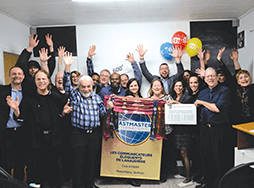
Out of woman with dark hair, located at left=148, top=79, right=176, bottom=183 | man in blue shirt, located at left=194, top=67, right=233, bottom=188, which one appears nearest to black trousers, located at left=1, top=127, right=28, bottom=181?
woman with dark hair, located at left=148, top=79, right=176, bottom=183

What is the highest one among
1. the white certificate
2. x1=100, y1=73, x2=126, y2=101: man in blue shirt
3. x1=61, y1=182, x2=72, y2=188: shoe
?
x1=100, y1=73, x2=126, y2=101: man in blue shirt

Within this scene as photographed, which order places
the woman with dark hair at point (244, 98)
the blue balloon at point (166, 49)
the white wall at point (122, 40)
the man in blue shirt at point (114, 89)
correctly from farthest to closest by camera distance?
1. the white wall at point (122, 40)
2. the blue balloon at point (166, 49)
3. the man in blue shirt at point (114, 89)
4. the woman with dark hair at point (244, 98)

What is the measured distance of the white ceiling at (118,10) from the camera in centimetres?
337

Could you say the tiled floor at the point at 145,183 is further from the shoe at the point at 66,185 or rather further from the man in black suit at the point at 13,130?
the man in black suit at the point at 13,130

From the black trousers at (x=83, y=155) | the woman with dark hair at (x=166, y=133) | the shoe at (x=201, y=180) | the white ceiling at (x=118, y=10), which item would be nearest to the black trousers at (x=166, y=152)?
the woman with dark hair at (x=166, y=133)

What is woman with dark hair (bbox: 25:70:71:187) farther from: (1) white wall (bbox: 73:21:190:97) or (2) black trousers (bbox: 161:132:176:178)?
(1) white wall (bbox: 73:21:190:97)

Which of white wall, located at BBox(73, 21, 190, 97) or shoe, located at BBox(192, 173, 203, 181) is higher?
white wall, located at BBox(73, 21, 190, 97)

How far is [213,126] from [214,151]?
37 centimetres

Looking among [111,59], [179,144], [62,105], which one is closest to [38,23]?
[111,59]

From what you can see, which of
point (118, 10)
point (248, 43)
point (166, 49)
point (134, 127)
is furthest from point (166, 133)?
point (248, 43)

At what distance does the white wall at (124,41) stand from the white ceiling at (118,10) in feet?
0.70

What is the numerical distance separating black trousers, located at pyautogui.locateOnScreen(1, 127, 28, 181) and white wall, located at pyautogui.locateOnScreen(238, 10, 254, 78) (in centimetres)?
448

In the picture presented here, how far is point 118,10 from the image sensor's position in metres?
3.74

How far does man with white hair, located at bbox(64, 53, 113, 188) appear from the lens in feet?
8.40
